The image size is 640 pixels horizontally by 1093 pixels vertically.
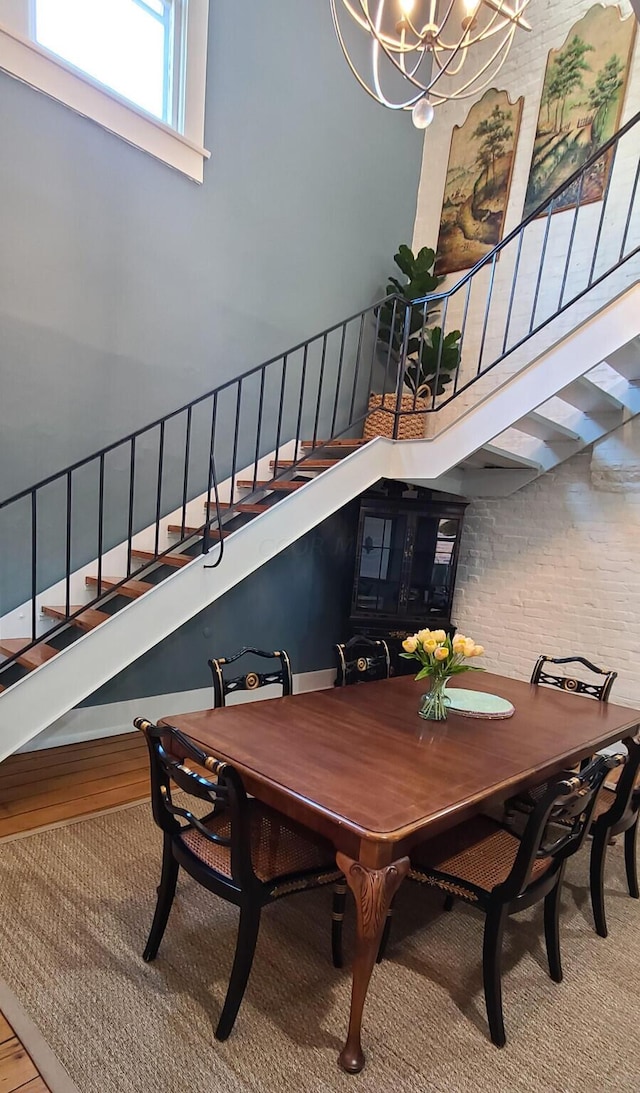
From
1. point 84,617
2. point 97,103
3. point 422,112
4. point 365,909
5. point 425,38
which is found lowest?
point 365,909

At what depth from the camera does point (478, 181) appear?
4.50 meters

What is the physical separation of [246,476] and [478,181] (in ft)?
9.79

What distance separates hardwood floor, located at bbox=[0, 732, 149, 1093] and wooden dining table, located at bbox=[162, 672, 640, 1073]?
1089mm

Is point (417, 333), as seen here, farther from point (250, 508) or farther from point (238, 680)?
point (238, 680)

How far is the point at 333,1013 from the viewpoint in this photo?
1621 mm

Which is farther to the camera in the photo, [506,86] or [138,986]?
[506,86]

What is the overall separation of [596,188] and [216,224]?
2.54 m

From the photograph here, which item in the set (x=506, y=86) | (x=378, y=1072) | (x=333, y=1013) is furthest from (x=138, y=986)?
(x=506, y=86)

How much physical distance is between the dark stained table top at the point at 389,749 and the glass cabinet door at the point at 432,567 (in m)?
1.78

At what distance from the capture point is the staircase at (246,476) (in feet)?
8.46

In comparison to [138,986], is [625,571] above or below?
above

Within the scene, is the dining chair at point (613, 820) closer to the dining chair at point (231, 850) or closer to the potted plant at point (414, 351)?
the dining chair at point (231, 850)

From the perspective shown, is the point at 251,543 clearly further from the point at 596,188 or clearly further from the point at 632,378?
the point at 596,188

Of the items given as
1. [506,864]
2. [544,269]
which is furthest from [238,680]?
[544,269]
